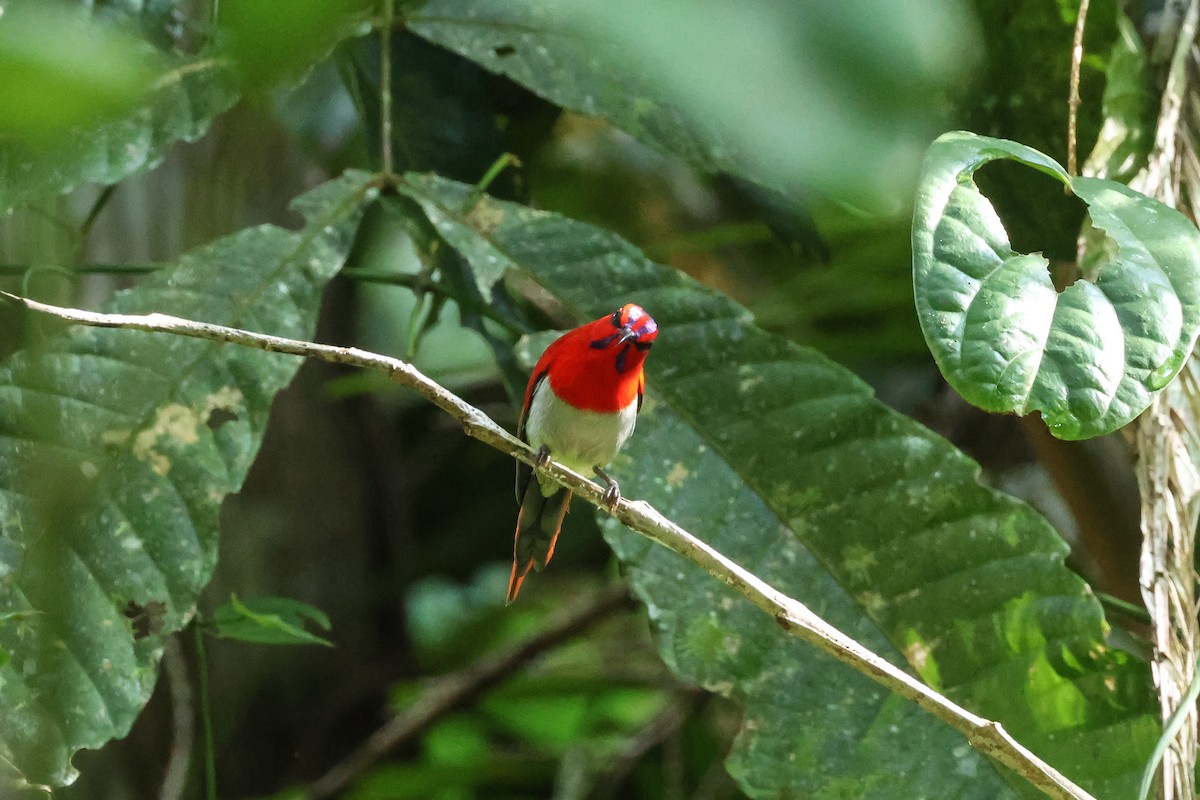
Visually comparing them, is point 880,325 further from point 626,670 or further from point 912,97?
point 912,97

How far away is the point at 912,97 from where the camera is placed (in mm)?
564

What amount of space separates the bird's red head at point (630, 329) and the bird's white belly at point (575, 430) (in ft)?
0.49

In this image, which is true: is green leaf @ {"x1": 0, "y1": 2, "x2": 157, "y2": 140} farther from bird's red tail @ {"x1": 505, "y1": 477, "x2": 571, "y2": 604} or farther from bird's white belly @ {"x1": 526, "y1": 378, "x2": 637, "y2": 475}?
bird's red tail @ {"x1": 505, "y1": 477, "x2": 571, "y2": 604}

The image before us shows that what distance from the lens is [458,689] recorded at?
121 inches

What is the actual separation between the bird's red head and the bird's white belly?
15 cm

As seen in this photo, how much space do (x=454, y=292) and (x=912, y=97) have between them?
5.49 ft

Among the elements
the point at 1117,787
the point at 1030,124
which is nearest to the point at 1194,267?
the point at 1117,787

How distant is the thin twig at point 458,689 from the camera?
2.96m

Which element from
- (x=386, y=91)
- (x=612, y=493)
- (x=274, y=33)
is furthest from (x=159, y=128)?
(x=274, y=33)

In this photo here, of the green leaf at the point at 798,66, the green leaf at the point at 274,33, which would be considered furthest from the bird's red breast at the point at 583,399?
the green leaf at the point at 274,33

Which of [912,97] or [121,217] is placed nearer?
[912,97]

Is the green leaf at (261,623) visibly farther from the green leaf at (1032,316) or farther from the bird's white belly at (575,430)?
the green leaf at (1032,316)

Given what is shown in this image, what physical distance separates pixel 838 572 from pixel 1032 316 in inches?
27.1

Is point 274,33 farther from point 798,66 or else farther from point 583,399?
point 583,399
